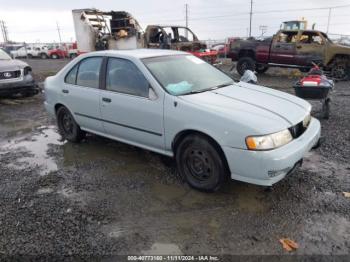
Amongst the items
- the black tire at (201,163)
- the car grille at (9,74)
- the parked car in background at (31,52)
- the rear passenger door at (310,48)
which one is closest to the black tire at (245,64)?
the rear passenger door at (310,48)

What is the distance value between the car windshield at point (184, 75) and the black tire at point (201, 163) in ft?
2.16

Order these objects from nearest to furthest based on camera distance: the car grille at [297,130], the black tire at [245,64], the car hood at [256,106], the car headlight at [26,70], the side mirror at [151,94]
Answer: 1. the car hood at [256,106]
2. the car grille at [297,130]
3. the side mirror at [151,94]
4. the car headlight at [26,70]
5. the black tire at [245,64]

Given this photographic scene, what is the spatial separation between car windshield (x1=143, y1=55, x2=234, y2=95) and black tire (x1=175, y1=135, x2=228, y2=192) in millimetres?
658

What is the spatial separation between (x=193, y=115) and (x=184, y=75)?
904mm

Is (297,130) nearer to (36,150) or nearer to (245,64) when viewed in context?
(36,150)

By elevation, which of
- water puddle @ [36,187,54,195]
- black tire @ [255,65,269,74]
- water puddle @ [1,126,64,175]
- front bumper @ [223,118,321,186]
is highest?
front bumper @ [223,118,321,186]

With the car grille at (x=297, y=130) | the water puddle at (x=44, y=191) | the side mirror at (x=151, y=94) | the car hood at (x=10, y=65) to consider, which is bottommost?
the water puddle at (x=44, y=191)

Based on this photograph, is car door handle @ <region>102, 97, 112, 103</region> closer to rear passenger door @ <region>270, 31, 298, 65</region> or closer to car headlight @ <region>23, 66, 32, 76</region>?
car headlight @ <region>23, 66, 32, 76</region>

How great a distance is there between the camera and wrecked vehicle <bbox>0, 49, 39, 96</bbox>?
28.9 ft

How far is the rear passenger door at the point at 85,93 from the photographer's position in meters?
4.57

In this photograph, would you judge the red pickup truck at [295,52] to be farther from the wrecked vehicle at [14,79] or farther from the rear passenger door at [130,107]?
the rear passenger door at [130,107]

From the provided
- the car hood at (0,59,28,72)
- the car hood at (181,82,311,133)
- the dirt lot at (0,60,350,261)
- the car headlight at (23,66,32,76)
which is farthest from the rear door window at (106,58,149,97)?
the car headlight at (23,66,32,76)

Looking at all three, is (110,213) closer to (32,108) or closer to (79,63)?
(79,63)

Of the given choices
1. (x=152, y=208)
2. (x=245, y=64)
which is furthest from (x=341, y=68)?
(x=152, y=208)
